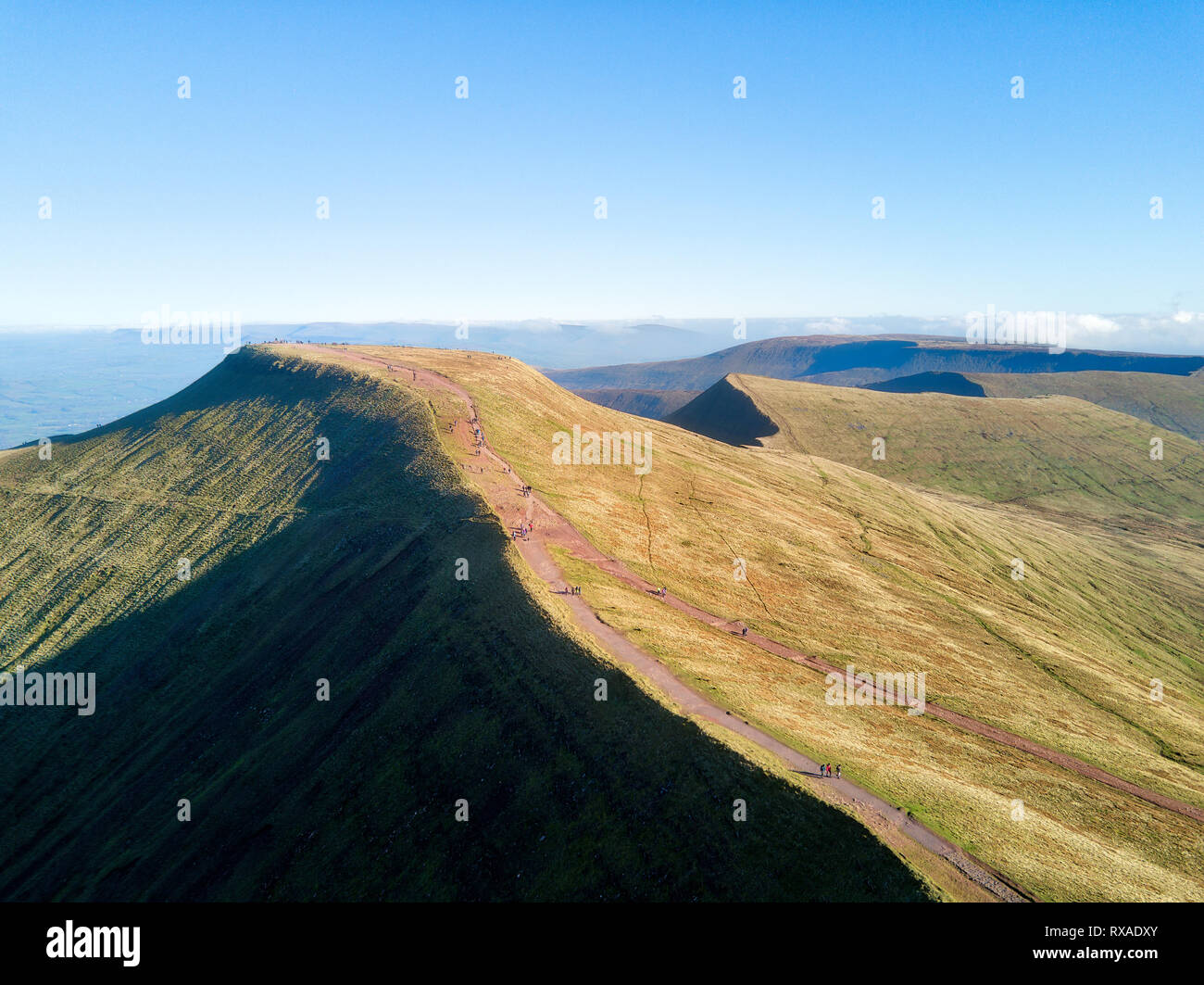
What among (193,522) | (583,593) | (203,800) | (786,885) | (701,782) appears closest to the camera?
(786,885)

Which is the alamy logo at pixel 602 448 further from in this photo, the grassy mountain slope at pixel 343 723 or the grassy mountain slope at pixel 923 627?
the grassy mountain slope at pixel 343 723

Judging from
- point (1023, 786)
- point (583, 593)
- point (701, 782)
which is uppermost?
point (583, 593)

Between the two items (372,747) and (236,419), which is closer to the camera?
(372,747)

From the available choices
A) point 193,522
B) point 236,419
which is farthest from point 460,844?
point 236,419
